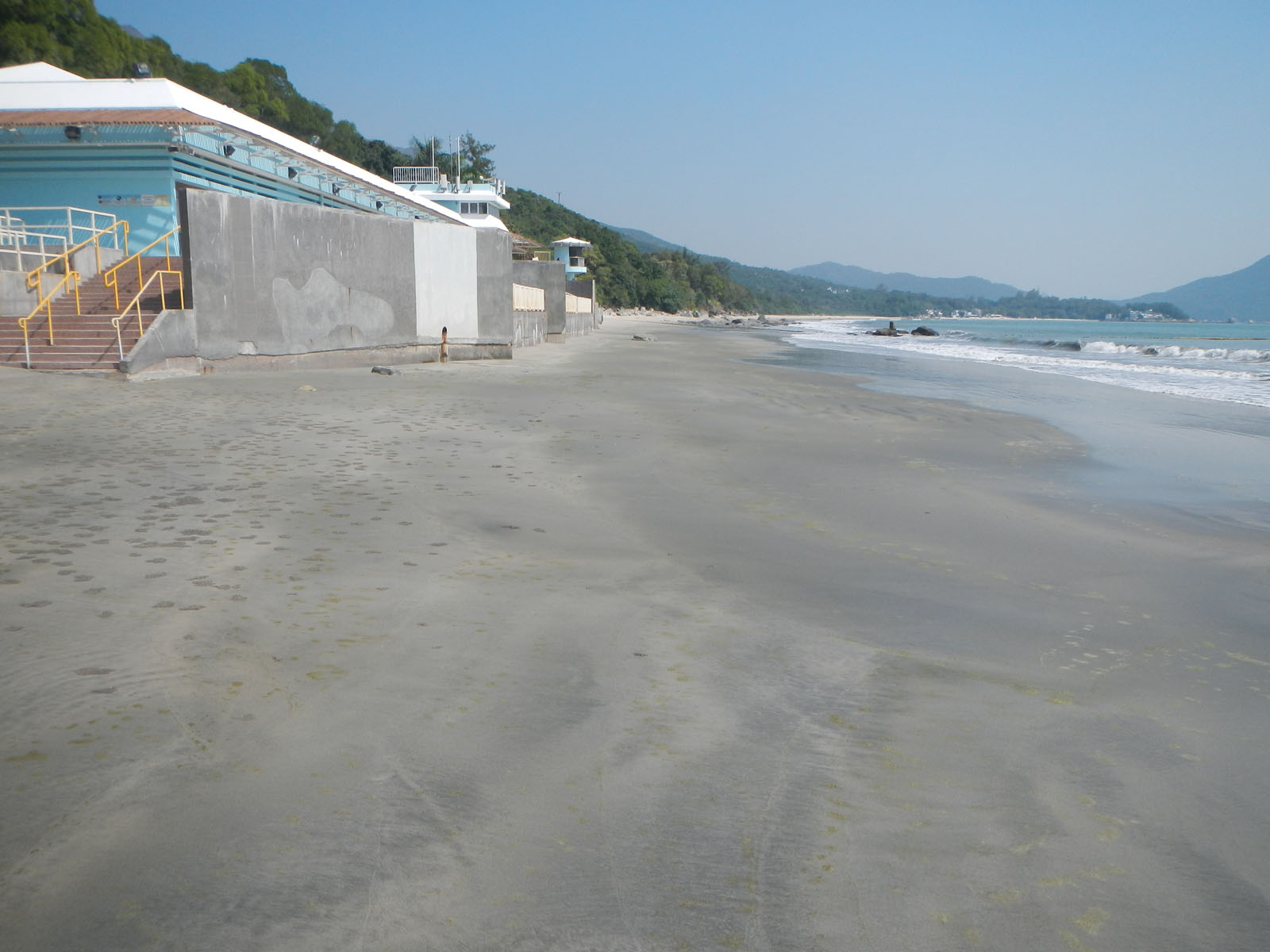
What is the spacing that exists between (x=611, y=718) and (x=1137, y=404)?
15.1 m

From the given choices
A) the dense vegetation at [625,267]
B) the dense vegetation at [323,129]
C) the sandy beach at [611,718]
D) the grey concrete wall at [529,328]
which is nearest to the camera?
the sandy beach at [611,718]

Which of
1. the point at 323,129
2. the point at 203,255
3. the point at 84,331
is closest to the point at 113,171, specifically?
the point at 84,331

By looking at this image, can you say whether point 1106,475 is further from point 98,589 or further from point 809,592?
point 98,589

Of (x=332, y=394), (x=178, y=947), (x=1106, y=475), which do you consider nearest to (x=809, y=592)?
(x=178, y=947)

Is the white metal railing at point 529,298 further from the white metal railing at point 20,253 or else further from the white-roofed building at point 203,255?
the white metal railing at point 20,253

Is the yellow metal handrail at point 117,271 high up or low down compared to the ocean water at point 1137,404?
up

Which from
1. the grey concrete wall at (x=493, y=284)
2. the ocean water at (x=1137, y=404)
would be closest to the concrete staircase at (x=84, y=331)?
→ the grey concrete wall at (x=493, y=284)

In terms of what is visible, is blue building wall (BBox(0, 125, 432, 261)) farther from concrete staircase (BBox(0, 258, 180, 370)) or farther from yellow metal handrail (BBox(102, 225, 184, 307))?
concrete staircase (BBox(0, 258, 180, 370))

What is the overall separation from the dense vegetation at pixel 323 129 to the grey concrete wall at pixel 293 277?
1706cm

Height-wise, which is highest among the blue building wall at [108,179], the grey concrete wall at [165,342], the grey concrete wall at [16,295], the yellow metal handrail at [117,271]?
the blue building wall at [108,179]

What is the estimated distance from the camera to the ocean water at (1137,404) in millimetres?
7477

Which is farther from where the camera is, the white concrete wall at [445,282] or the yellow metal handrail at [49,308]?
the white concrete wall at [445,282]

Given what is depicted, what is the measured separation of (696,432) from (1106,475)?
4133 millimetres

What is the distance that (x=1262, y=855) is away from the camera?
7.70 feet
